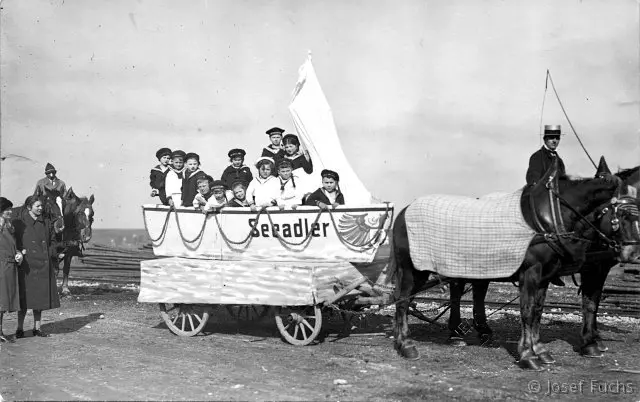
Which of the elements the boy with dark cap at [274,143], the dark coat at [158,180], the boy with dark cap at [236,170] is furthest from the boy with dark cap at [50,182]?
the boy with dark cap at [274,143]

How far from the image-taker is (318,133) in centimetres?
1086

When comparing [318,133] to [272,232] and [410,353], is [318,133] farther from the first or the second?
[410,353]

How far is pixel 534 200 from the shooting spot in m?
Answer: 7.55

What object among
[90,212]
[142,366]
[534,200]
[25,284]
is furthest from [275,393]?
[90,212]

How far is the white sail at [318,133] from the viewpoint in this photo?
10.4m

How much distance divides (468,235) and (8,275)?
19.9 ft

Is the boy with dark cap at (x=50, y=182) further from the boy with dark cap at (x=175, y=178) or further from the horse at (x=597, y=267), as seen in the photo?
the horse at (x=597, y=267)

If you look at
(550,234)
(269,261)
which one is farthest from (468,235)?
(269,261)

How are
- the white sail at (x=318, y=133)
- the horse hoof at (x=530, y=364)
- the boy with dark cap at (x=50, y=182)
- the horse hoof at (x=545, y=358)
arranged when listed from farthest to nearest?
the boy with dark cap at (x=50, y=182) → the white sail at (x=318, y=133) → the horse hoof at (x=545, y=358) → the horse hoof at (x=530, y=364)

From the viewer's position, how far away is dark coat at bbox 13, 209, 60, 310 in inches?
375

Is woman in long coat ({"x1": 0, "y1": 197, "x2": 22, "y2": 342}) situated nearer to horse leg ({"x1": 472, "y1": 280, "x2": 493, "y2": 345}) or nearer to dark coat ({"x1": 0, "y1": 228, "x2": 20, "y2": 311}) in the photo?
dark coat ({"x1": 0, "y1": 228, "x2": 20, "y2": 311})

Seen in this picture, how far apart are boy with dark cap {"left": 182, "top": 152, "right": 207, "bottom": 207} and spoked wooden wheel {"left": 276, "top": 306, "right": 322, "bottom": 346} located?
7.61 feet

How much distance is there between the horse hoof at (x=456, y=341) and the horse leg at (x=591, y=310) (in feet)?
4.77

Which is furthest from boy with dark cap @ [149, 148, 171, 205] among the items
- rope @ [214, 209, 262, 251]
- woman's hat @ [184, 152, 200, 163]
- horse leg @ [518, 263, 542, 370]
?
horse leg @ [518, 263, 542, 370]
